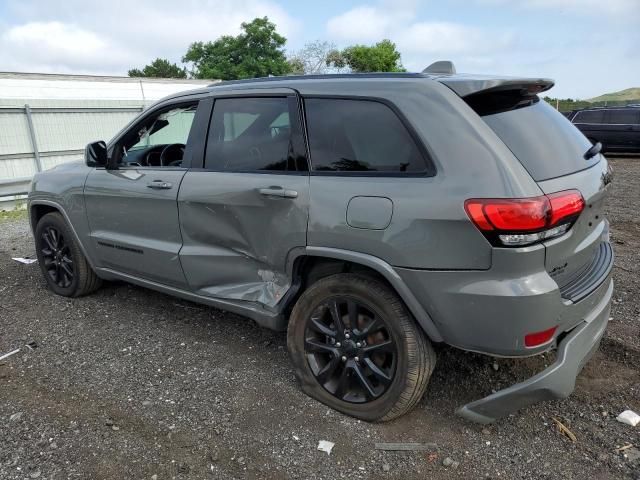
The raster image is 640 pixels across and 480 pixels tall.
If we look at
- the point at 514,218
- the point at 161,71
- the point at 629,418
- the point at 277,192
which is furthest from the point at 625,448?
the point at 161,71

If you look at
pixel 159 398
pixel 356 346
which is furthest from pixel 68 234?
pixel 356 346

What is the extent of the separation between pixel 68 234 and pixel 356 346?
9.64ft

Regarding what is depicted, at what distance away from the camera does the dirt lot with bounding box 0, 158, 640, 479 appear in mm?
2518

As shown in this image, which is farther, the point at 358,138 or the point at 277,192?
the point at 277,192

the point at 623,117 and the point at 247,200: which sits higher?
the point at 247,200

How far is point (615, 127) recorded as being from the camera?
1532 cm

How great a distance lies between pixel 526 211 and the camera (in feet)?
7.27

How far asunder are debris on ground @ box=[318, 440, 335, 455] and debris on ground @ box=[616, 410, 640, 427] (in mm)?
1549

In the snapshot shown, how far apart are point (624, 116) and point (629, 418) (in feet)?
49.4

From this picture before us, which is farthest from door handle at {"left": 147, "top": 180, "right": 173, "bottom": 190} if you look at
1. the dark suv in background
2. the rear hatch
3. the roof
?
the dark suv in background

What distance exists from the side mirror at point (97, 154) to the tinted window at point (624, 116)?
1562cm

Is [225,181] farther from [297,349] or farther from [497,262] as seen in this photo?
[497,262]

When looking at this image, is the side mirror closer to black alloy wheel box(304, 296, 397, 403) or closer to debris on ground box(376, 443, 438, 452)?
black alloy wheel box(304, 296, 397, 403)

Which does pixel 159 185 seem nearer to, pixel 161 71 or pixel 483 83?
pixel 483 83
